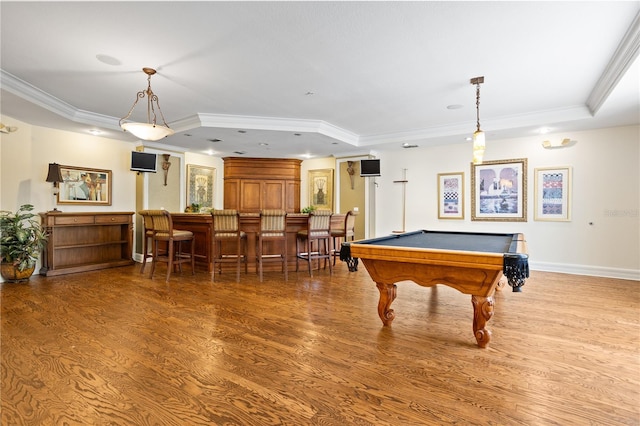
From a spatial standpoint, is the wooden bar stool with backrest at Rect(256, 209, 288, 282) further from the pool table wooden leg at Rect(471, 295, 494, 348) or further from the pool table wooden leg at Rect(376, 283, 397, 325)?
the pool table wooden leg at Rect(471, 295, 494, 348)

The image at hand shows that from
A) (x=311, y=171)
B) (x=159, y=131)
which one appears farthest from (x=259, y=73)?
(x=311, y=171)

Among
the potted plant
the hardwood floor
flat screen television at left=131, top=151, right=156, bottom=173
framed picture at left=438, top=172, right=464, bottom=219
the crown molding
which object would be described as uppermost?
the crown molding

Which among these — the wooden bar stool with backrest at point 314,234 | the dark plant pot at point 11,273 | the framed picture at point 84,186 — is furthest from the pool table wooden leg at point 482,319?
the framed picture at point 84,186

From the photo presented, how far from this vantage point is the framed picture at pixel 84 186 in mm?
5785

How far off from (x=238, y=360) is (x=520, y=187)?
5.91 m

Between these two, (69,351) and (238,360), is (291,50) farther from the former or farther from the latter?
(69,351)

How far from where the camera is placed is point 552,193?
5.75m

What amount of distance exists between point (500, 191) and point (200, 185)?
263 inches

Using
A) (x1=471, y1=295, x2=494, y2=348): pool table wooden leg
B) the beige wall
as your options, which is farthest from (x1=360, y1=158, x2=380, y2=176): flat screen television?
(x1=471, y1=295, x2=494, y2=348): pool table wooden leg

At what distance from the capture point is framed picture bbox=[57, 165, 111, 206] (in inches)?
228

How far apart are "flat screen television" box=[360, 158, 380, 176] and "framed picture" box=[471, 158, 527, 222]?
6.24ft

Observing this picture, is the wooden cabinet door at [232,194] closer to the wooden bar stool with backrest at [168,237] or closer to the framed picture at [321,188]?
the framed picture at [321,188]

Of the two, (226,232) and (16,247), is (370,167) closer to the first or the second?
(226,232)

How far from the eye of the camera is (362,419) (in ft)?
5.48
